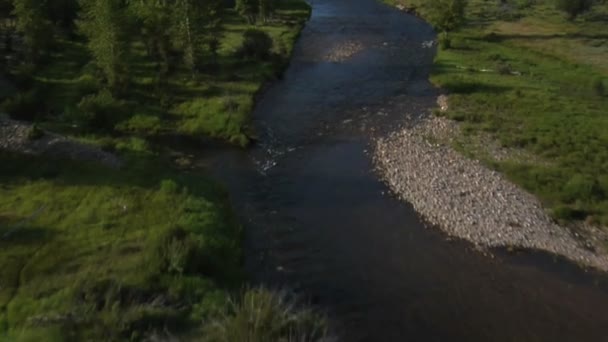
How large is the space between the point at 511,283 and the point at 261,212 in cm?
1364

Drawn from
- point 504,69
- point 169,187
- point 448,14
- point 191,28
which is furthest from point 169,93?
point 448,14

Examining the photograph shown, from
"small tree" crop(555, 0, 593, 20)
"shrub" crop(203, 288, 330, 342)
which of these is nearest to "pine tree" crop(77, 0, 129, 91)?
"shrub" crop(203, 288, 330, 342)

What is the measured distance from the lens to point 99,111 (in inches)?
1656

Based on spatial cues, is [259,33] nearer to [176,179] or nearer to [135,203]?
[176,179]

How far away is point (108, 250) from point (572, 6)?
79161 millimetres

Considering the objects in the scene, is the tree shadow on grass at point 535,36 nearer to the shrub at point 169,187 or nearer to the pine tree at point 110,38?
the pine tree at point 110,38

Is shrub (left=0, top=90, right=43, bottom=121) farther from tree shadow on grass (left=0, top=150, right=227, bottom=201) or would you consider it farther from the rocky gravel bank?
tree shadow on grass (left=0, top=150, right=227, bottom=201)

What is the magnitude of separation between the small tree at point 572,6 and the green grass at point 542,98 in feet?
4.19

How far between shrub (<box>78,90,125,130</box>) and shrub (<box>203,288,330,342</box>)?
25.9m

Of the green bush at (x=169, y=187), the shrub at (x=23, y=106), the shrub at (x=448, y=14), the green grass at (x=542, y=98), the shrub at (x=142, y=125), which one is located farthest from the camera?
the shrub at (x=448, y=14)

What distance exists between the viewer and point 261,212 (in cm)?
3184

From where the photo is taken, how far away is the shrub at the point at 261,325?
680 inches

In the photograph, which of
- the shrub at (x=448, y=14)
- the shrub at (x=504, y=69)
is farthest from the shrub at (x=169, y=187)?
the shrub at (x=448, y=14)

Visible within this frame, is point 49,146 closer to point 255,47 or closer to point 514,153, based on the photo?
point 255,47
